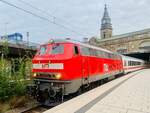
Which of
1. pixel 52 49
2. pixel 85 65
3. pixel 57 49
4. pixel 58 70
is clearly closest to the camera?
pixel 58 70

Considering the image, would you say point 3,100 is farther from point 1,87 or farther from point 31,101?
point 31,101

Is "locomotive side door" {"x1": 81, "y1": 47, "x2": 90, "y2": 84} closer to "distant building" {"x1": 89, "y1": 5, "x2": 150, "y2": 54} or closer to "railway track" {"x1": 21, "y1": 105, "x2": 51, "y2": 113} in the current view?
"railway track" {"x1": 21, "y1": 105, "x2": 51, "y2": 113}

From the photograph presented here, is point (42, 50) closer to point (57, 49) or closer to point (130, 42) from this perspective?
point (57, 49)

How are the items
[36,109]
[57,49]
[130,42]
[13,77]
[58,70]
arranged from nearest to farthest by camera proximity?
[36,109] → [58,70] → [57,49] → [13,77] → [130,42]

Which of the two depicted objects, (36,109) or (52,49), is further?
(52,49)

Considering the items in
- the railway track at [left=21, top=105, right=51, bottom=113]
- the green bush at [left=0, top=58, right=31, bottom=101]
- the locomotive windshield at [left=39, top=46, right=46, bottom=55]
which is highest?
the locomotive windshield at [left=39, top=46, right=46, bottom=55]

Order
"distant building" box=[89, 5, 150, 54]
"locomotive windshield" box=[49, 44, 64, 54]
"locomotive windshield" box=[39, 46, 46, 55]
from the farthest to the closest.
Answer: "distant building" box=[89, 5, 150, 54] → "locomotive windshield" box=[39, 46, 46, 55] → "locomotive windshield" box=[49, 44, 64, 54]

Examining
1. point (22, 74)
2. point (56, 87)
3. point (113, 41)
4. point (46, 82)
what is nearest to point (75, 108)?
point (56, 87)

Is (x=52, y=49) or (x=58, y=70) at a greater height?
(x=52, y=49)

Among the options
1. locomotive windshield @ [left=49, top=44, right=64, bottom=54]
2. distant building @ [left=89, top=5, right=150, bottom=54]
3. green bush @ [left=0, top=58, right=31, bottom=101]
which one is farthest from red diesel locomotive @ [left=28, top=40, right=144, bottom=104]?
distant building @ [left=89, top=5, right=150, bottom=54]

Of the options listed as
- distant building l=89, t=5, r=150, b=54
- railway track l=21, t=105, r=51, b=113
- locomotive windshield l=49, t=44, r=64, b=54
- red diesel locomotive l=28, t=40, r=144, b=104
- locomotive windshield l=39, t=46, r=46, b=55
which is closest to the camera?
railway track l=21, t=105, r=51, b=113

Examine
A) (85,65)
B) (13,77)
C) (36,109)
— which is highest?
(85,65)

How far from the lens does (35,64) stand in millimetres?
10570

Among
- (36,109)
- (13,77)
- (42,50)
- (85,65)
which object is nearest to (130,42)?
(85,65)
